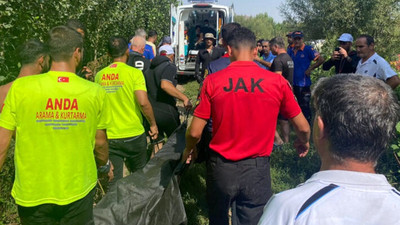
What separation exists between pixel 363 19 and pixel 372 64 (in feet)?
49.1

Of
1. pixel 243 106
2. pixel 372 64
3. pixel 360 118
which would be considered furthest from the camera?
pixel 372 64

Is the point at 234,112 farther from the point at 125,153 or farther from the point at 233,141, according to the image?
the point at 125,153

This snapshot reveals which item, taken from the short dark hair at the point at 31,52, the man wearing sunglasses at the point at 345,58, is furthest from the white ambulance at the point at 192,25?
Result: the short dark hair at the point at 31,52

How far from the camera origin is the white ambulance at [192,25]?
1198 cm

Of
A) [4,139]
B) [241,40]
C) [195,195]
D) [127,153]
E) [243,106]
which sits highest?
[241,40]

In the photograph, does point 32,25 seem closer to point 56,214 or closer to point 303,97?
point 56,214

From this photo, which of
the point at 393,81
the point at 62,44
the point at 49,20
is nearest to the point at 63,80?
the point at 62,44

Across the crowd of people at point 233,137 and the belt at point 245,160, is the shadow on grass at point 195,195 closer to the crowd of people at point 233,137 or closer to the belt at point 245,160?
the crowd of people at point 233,137

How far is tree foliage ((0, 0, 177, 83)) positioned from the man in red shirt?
9.10 feet

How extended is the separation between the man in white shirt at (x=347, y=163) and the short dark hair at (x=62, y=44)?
1.62 meters

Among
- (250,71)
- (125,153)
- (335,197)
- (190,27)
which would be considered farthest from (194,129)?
(190,27)

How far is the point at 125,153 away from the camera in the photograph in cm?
346

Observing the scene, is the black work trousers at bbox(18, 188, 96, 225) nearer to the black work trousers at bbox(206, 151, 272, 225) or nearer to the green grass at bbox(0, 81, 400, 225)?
the black work trousers at bbox(206, 151, 272, 225)

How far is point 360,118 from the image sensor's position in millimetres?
1036
